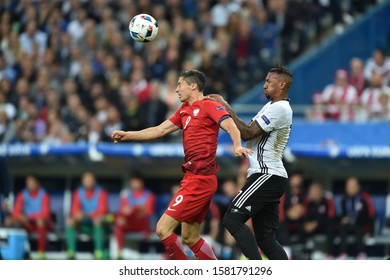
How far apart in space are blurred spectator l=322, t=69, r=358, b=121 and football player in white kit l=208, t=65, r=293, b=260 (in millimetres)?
7904

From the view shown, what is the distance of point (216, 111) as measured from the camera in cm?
1027

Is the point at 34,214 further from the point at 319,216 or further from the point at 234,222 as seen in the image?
the point at 234,222

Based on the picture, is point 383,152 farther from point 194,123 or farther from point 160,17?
point 194,123

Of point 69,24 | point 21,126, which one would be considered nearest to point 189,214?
point 21,126

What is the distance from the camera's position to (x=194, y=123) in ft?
34.2

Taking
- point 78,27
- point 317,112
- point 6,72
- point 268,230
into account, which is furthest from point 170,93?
point 268,230

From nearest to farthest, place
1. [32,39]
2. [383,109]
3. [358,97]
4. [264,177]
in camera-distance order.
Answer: [264,177], [383,109], [358,97], [32,39]

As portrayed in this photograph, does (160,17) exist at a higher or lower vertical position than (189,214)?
higher

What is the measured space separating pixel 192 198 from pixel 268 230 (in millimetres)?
800

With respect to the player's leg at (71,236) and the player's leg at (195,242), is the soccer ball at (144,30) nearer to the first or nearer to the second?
the player's leg at (195,242)

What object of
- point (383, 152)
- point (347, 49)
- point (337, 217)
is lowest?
point (337, 217)

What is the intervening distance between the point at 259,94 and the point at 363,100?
1994mm
